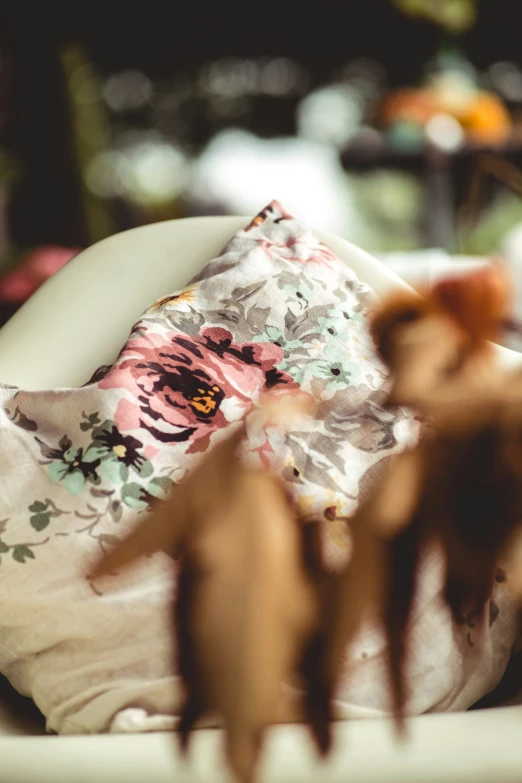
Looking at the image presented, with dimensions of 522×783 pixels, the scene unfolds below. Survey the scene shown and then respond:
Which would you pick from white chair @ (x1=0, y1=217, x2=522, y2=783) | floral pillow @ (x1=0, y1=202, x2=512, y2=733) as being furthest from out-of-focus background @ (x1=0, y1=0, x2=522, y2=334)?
white chair @ (x1=0, y1=217, x2=522, y2=783)

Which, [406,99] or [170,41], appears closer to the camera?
[406,99]

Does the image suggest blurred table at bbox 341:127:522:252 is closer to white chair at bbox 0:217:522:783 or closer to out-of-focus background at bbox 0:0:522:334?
out-of-focus background at bbox 0:0:522:334

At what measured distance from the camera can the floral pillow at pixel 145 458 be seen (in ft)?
1.65

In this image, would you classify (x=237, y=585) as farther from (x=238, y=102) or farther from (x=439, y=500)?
(x=238, y=102)

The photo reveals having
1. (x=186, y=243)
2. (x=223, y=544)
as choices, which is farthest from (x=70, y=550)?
(x=186, y=243)

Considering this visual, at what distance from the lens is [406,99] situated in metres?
2.91

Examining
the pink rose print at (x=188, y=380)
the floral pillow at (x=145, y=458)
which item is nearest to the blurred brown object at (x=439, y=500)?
the floral pillow at (x=145, y=458)

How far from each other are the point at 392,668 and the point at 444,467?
0.22ft

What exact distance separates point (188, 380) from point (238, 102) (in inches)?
164

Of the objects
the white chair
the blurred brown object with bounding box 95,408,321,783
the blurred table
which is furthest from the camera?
the blurred table

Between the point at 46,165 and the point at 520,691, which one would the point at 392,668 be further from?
the point at 46,165

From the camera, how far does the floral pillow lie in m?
0.50

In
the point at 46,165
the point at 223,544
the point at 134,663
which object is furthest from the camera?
the point at 46,165

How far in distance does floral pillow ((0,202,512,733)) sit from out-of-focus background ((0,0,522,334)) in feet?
9.08
